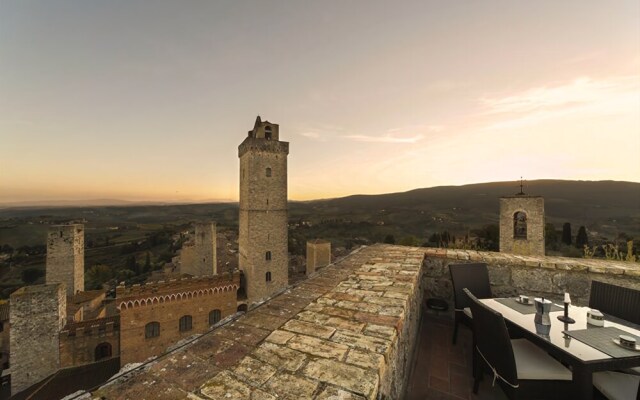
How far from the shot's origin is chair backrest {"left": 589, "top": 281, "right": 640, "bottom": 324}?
271cm

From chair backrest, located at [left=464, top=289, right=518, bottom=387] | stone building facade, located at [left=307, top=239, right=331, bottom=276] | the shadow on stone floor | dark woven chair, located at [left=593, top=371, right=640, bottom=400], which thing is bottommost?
stone building facade, located at [left=307, top=239, right=331, bottom=276]

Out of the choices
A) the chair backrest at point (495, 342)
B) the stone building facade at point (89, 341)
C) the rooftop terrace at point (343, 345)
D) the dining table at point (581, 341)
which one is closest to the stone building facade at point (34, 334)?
the stone building facade at point (89, 341)

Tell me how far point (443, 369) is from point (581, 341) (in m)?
1.34

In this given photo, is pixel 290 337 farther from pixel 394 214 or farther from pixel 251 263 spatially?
pixel 394 214

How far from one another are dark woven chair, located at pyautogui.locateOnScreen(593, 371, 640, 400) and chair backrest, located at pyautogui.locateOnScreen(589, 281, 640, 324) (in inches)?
38.7

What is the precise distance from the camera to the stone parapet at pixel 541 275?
11.3ft

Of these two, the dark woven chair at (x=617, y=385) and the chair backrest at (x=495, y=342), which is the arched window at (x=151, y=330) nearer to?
the chair backrest at (x=495, y=342)

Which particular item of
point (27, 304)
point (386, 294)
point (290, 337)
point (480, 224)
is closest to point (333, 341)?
point (290, 337)

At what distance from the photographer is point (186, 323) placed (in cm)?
1380

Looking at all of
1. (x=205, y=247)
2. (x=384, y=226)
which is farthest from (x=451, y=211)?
(x=205, y=247)

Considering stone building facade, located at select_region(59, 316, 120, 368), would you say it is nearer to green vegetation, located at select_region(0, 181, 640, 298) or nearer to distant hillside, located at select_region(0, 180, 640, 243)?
green vegetation, located at select_region(0, 181, 640, 298)

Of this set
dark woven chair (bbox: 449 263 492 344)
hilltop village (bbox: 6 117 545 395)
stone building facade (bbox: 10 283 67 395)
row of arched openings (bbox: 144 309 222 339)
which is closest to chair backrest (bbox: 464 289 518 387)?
dark woven chair (bbox: 449 263 492 344)

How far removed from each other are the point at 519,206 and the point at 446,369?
13.0 m

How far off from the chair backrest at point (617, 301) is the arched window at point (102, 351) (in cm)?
1774
